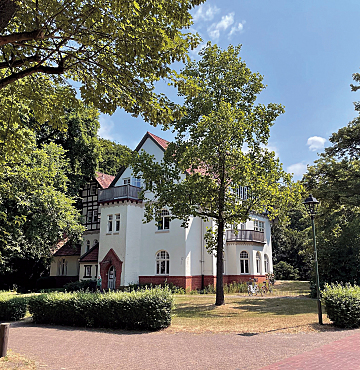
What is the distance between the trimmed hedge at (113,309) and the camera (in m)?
11.8

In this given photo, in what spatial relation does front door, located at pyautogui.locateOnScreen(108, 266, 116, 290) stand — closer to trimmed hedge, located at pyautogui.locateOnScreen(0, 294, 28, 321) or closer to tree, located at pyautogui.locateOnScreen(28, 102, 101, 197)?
tree, located at pyautogui.locateOnScreen(28, 102, 101, 197)

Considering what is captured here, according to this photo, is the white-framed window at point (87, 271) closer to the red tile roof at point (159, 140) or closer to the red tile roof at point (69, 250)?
the red tile roof at point (69, 250)

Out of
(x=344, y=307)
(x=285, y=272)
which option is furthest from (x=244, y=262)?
(x=344, y=307)

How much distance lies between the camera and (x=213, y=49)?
66.9 ft

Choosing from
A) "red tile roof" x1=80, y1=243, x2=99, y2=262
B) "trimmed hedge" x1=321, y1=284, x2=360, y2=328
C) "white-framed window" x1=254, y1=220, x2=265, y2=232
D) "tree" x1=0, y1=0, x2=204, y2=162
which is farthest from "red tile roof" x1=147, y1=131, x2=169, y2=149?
"tree" x1=0, y1=0, x2=204, y2=162

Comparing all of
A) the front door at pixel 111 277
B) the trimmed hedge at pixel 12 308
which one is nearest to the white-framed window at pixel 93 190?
the front door at pixel 111 277

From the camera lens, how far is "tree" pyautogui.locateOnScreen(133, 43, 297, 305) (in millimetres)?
17547

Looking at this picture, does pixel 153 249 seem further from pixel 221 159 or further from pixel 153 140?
pixel 221 159

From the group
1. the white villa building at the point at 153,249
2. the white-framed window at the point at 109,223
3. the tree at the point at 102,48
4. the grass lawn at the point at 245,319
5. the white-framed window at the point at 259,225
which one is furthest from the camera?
the white-framed window at the point at 259,225

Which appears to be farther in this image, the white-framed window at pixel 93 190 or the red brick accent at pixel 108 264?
the white-framed window at pixel 93 190

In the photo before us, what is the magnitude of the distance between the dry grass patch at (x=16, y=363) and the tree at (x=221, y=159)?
10.4m

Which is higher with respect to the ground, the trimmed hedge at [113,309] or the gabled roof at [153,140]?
the gabled roof at [153,140]

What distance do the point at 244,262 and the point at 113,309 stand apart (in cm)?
2083

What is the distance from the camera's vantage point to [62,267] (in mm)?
36844
